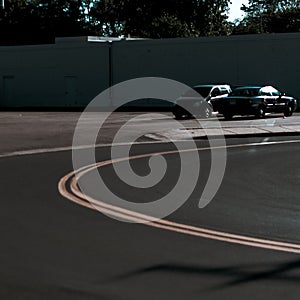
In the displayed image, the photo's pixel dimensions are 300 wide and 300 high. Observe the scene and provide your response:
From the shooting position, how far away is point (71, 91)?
58062 millimetres

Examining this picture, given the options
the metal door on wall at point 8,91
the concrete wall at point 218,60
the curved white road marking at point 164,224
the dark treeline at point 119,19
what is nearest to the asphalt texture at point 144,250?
the curved white road marking at point 164,224

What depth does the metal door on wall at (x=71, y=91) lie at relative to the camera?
5781cm

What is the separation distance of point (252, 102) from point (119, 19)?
203ft

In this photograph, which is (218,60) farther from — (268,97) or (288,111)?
(268,97)

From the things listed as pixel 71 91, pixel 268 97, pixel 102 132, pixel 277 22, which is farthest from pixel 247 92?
pixel 277 22

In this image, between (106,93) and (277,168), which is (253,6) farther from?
(277,168)

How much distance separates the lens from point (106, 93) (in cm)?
5597

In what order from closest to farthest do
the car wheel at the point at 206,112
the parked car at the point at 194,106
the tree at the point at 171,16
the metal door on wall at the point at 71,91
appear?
the parked car at the point at 194,106, the car wheel at the point at 206,112, the metal door on wall at the point at 71,91, the tree at the point at 171,16

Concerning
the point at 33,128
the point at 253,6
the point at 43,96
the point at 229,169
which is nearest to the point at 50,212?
the point at 229,169

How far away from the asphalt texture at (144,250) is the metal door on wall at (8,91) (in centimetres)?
4750

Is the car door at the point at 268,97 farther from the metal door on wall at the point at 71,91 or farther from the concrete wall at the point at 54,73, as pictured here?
the metal door on wall at the point at 71,91

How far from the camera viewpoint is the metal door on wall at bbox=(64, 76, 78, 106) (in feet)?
190

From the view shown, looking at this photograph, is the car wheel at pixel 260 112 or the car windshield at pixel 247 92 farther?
the car windshield at pixel 247 92

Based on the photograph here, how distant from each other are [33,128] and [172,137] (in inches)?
323
